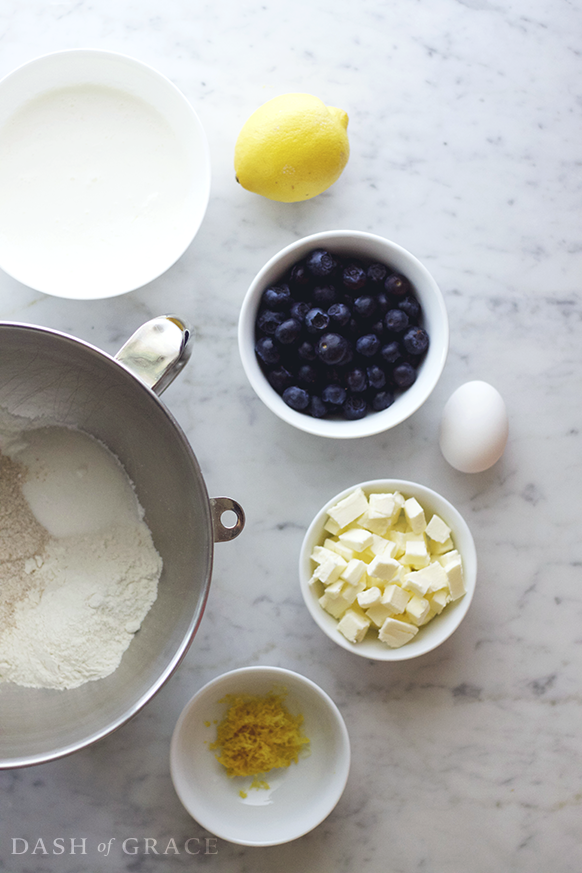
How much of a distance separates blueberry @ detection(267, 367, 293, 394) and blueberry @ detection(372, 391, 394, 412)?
0.43ft

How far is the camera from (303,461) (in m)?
1.02

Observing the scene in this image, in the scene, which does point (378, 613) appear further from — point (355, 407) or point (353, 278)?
point (353, 278)

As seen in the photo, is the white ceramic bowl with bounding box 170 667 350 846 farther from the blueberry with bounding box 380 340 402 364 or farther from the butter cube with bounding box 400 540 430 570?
the blueberry with bounding box 380 340 402 364

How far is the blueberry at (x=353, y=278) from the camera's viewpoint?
35.4 inches

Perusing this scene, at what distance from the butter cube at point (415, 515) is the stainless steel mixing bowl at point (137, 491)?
259 mm

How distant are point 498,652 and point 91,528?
0.72 m

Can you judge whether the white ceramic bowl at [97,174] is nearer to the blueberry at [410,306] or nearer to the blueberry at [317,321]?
the blueberry at [317,321]

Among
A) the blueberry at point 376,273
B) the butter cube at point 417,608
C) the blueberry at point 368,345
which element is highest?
the blueberry at point 376,273

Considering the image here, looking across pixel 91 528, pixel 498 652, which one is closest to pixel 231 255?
pixel 91 528

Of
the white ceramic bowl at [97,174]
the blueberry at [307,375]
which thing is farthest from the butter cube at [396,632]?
the white ceramic bowl at [97,174]

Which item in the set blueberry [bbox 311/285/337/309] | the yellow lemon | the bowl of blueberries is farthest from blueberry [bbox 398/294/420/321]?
the yellow lemon

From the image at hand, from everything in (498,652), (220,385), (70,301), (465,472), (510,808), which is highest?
(70,301)

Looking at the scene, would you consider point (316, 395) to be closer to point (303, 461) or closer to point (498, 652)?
point (303, 461)

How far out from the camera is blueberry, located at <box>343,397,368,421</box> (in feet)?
2.99
